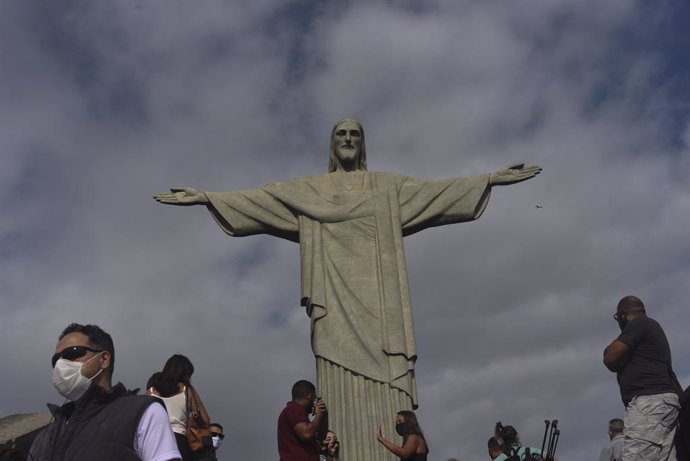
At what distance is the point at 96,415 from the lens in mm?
4168

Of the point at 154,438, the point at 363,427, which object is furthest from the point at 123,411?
the point at 363,427

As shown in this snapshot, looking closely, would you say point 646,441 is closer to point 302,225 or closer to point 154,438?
point 154,438

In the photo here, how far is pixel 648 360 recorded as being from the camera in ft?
24.1

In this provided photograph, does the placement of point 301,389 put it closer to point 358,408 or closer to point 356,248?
point 358,408

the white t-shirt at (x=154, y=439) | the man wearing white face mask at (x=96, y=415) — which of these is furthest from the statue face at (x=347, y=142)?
the white t-shirt at (x=154, y=439)

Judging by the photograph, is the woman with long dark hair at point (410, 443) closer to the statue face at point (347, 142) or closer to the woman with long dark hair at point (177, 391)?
the woman with long dark hair at point (177, 391)

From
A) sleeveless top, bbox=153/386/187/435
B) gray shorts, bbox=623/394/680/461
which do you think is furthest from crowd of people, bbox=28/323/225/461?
gray shorts, bbox=623/394/680/461

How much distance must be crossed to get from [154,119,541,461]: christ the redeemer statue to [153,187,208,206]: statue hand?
0.01 meters

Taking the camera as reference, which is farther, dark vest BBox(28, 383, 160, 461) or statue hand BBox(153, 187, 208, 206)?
statue hand BBox(153, 187, 208, 206)

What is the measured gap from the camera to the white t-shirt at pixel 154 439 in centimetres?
398

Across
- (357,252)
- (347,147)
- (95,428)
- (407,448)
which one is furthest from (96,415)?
(347,147)

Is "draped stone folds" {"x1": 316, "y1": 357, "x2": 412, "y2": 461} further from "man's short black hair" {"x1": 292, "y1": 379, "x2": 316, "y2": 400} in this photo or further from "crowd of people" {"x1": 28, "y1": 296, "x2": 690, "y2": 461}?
"man's short black hair" {"x1": 292, "y1": 379, "x2": 316, "y2": 400}

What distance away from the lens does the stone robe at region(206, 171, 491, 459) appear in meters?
10.1

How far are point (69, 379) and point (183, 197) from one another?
7246 millimetres
